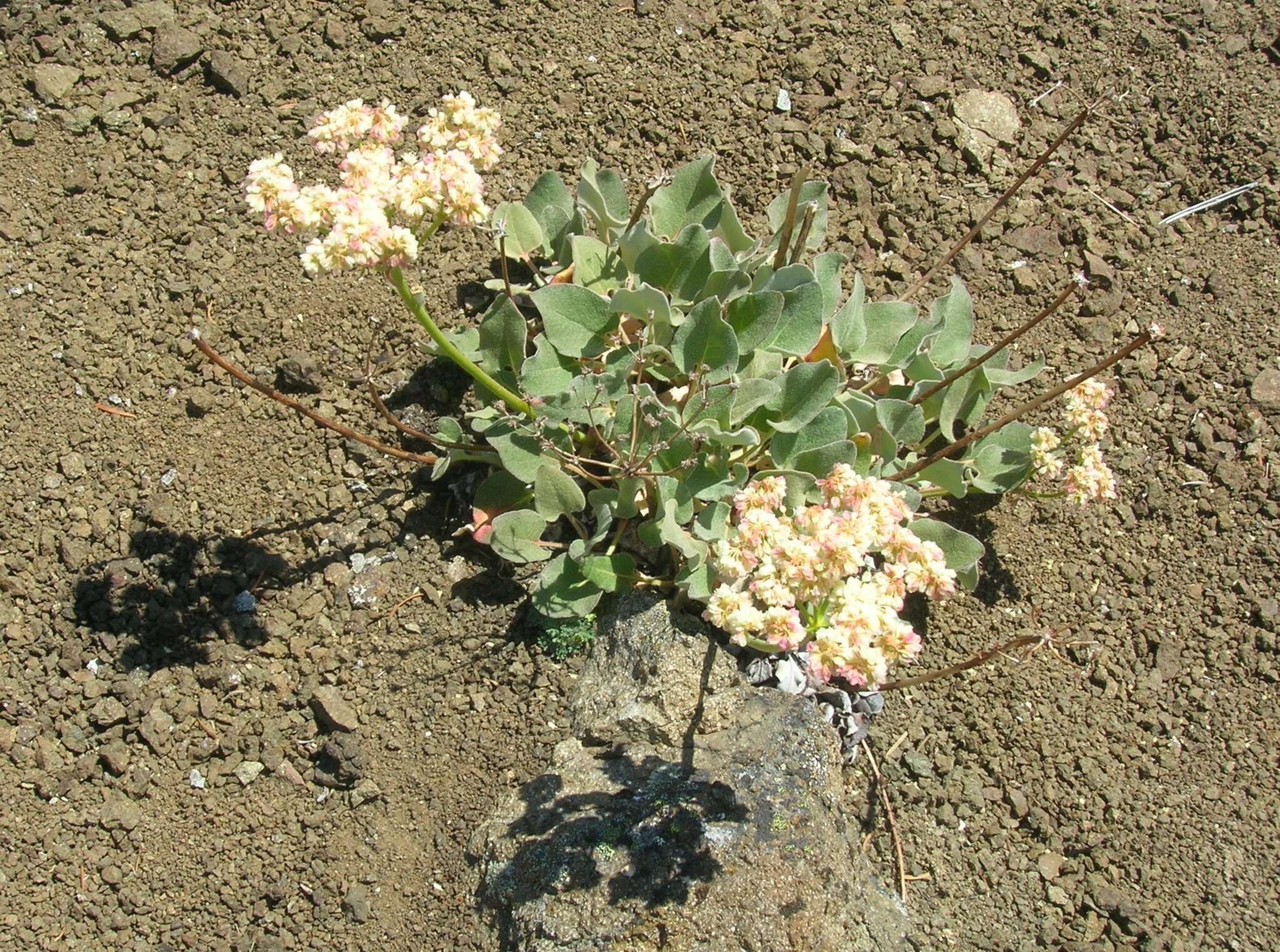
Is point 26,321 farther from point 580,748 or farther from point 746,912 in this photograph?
point 746,912

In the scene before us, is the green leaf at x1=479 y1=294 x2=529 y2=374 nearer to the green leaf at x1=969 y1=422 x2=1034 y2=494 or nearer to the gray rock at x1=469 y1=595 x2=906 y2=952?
the gray rock at x1=469 y1=595 x2=906 y2=952

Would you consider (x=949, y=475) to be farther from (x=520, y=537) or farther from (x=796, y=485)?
(x=520, y=537)

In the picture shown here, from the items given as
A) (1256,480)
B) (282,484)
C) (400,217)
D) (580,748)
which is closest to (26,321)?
(282,484)

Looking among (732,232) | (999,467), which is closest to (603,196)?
(732,232)

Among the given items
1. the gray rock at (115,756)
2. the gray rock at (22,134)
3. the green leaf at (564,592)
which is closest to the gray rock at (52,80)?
the gray rock at (22,134)

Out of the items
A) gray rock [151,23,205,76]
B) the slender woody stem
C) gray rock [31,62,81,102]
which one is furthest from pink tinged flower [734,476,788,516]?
gray rock [31,62,81,102]

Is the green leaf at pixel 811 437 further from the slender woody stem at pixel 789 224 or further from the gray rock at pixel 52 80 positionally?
the gray rock at pixel 52 80
